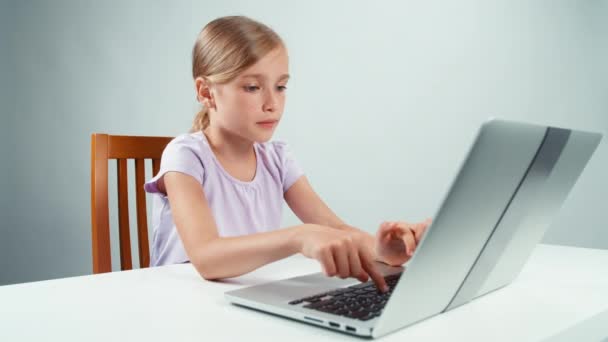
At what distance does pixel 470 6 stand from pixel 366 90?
0.44 metres

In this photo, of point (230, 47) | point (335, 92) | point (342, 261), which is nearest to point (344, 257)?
point (342, 261)

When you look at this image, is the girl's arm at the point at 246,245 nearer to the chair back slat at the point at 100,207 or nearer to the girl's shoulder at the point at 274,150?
the chair back slat at the point at 100,207

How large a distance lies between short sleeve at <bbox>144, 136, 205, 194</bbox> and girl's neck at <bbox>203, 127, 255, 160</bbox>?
0.06m

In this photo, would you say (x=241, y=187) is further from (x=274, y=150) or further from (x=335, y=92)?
(x=335, y=92)

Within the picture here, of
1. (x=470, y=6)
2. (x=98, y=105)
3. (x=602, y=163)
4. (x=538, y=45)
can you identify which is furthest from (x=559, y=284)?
(x=98, y=105)

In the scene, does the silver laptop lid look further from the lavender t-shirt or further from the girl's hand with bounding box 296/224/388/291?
the lavender t-shirt

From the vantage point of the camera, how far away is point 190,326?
53 cm

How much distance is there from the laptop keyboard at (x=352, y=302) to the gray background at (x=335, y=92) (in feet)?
4.46

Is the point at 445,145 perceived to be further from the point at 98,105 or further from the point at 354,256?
the point at 98,105

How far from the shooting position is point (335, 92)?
2.23 meters

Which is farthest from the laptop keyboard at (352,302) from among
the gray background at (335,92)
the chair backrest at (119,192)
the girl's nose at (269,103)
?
the gray background at (335,92)

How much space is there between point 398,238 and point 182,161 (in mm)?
467

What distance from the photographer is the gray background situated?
1812 millimetres

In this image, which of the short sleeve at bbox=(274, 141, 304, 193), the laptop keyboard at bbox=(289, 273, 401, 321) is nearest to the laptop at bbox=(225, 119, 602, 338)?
the laptop keyboard at bbox=(289, 273, 401, 321)
